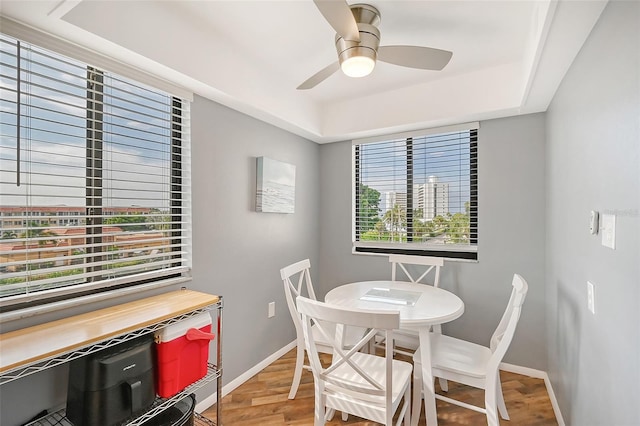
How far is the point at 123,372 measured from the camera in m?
1.33

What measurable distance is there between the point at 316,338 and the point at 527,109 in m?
2.40

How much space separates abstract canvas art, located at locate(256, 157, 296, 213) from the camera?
2.59m

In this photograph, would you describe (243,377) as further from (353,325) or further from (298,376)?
(353,325)

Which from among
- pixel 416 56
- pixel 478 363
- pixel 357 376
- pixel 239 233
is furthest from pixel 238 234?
pixel 478 363

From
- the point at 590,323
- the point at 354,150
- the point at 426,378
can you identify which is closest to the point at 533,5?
the point at 590,323

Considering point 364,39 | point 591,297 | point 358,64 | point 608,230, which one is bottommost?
point 591,297

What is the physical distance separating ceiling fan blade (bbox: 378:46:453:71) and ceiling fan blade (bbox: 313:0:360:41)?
30cm

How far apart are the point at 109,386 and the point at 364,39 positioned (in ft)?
6.75

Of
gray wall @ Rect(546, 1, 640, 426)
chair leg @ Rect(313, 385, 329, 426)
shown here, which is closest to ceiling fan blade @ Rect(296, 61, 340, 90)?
gray wall @ Rect(546, 1, 640, 426)

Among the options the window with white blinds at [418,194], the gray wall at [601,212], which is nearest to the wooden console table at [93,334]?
the gray wall at [601,212]

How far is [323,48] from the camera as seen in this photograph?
2.13m

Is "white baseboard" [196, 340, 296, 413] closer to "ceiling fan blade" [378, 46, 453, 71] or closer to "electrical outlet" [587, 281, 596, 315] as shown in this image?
"electrical outlet" [587, 281, 596, 315]

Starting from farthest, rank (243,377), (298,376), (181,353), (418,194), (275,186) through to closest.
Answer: (418,194), (275,186), (243,377), (298,376), (181,353)

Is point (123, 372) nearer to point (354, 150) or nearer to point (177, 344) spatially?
point (177, 344)
